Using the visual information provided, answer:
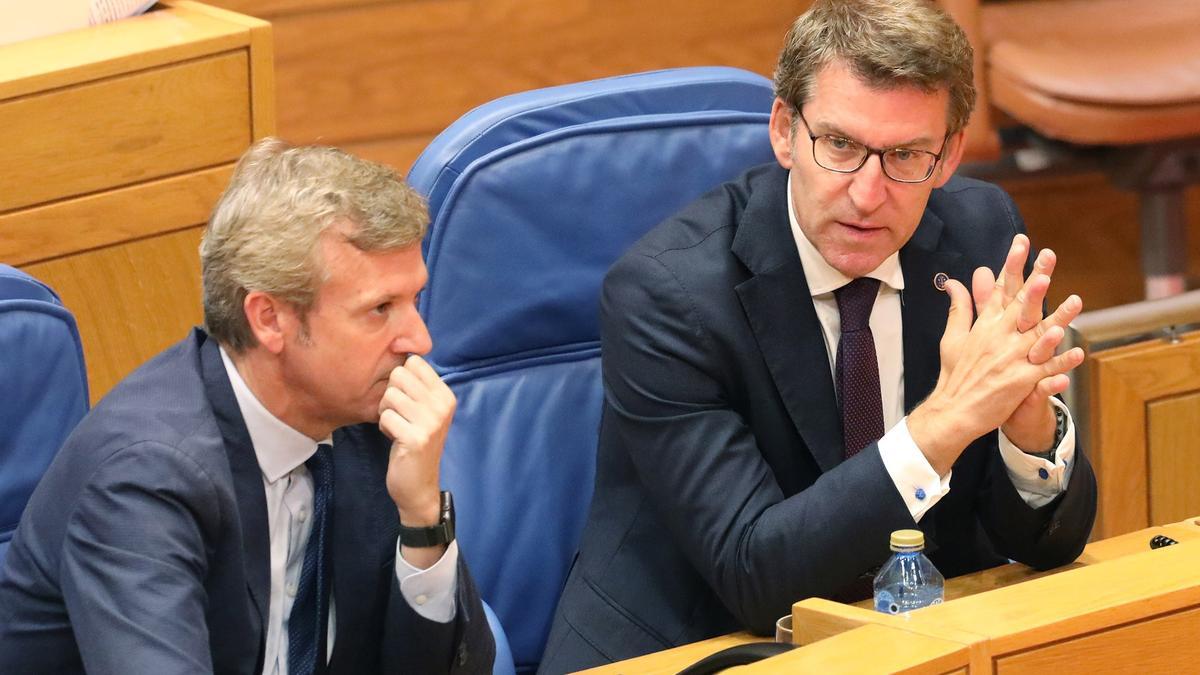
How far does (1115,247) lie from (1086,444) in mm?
2252

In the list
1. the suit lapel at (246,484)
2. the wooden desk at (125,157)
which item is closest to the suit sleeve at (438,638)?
the suit lapel at (246,484)

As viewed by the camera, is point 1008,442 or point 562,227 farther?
point 562,227

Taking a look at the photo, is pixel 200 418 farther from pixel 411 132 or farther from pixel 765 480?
pixel 411 132

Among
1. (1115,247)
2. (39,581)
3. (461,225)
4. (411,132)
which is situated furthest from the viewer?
(1115,247)

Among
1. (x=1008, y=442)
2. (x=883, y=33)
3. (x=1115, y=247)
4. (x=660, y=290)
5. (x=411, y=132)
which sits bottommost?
(x=1115, y=247)

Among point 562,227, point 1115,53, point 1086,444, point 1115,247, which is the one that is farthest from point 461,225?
point 1115,247

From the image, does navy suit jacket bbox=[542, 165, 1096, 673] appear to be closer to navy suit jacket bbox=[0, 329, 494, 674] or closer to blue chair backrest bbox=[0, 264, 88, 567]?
navy suit jacket bbox=[0, 329, 494, 674]

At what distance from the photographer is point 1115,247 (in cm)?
422

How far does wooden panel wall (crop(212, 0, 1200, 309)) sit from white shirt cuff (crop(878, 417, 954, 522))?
2156 millimetres

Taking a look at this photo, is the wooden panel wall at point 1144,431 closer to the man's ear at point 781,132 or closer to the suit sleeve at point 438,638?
the man's ear at point 781,132

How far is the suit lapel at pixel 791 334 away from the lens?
1856 mm

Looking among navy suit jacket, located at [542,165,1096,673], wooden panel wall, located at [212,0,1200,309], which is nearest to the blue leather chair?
navy suit jacket, located at [542,165,1096,673]

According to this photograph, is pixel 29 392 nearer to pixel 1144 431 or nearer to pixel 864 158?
pixel 864 158

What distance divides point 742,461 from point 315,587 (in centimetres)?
45
